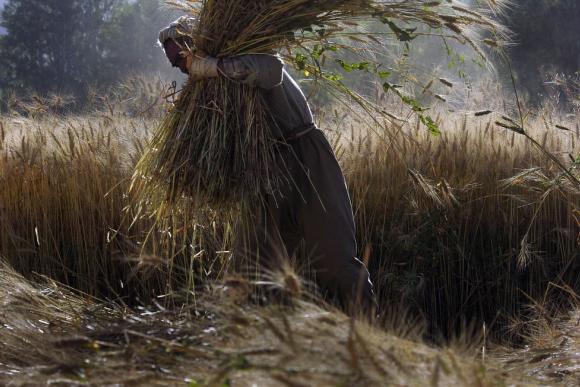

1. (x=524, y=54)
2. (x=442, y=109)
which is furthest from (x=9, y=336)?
(x=524, y=54)

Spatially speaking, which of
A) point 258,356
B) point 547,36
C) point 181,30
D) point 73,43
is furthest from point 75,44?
point 258,356

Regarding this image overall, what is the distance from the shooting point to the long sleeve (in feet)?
8.94

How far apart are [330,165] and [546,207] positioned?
4.87 feet

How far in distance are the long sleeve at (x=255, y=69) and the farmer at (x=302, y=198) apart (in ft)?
0.05

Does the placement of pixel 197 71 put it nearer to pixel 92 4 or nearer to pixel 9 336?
pixel 9 336

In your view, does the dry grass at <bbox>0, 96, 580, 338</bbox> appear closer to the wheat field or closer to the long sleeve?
the wheat field

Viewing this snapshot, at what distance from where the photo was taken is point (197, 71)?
2791 millimetres

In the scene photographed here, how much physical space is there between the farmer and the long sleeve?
1 cm

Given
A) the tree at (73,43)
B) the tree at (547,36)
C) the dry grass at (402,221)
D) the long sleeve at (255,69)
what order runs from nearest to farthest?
the long sleeve at (255,69), the dry grass at (402,221), the tree at (547,36), the tree at (73,43)

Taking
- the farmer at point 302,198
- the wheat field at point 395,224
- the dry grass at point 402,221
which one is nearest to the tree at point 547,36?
the wheat field at point 395,224

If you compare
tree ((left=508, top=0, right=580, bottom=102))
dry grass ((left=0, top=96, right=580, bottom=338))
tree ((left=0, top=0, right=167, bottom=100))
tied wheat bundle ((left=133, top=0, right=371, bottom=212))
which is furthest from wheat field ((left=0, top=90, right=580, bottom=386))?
tree ((left=0, top=0, right=167, bottom=100))

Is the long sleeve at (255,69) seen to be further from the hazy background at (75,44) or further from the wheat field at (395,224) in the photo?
the hazy background at (75,44)

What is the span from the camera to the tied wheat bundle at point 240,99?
109 inches

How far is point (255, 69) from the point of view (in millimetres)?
2719
